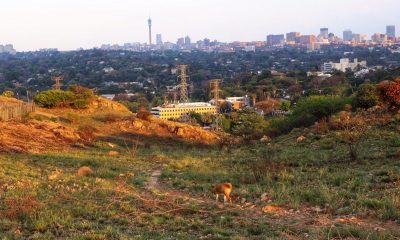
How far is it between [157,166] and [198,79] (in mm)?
104766

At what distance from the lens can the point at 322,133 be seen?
20578 mm

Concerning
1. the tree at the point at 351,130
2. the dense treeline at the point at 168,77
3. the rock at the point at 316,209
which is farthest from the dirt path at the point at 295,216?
the dense treeline at the point at 168,77

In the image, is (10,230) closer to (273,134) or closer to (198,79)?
(273,134)

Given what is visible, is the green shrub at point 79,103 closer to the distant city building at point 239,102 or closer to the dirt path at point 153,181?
the dirt path at point 153,181

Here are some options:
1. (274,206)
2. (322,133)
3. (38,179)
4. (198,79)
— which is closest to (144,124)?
(322,133)

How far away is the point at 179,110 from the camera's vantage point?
58.9 m

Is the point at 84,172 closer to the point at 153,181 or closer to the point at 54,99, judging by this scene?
the point at 153,181

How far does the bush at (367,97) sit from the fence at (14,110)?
18.4 metres

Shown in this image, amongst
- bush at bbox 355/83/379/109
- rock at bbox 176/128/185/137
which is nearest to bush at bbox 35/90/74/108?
rock at bbox 176/128/185/137

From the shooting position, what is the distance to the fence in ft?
78.6

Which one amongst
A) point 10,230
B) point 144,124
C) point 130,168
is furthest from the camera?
point 144,124

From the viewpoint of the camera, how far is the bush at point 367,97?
81.1ft

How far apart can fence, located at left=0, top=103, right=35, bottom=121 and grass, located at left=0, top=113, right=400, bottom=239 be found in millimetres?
7959

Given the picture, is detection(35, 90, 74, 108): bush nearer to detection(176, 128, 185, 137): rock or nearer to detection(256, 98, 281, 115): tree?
detection(176, 128, 185, 137): rock
